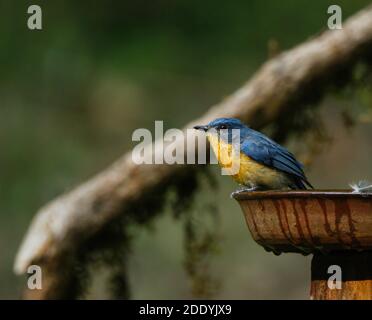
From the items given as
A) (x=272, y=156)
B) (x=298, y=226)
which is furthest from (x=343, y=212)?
(x=272, y=156)

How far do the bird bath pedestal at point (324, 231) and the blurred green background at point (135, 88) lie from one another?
6.22 m

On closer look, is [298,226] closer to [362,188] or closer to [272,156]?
[362,188]

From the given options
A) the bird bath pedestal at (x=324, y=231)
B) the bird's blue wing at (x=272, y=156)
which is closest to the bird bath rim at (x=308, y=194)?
the bird bath pedestal at (x=324, y=231)

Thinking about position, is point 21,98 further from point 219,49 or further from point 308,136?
point 308,136

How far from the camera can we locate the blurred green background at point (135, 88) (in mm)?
10891

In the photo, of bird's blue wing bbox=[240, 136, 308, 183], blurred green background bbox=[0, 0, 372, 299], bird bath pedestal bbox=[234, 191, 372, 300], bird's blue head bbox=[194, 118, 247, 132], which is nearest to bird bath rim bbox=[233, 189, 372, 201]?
bird bath pedestal bbox=[234, 191, 372, 300]

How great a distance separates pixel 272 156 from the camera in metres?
4.66

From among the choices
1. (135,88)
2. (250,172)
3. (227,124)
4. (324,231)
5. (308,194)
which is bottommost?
(324,231)

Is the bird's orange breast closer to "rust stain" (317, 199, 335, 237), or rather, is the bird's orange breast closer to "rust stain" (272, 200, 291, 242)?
"rust stain" (272, 200, 291, 242)

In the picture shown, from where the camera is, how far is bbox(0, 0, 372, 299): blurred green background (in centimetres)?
1089

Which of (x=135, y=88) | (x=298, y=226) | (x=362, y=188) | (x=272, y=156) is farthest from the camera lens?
(x=135, y=88)

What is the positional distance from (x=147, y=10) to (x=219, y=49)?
1.08m

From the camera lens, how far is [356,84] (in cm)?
702

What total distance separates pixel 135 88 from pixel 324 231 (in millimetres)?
8810
